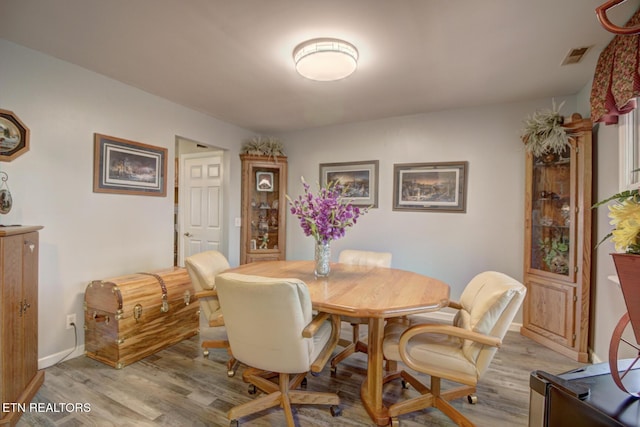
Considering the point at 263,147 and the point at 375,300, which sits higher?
the point at 263,147

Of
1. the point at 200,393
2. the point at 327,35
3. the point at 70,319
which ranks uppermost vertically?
the point at 327,35

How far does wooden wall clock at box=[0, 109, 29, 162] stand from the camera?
203 cm

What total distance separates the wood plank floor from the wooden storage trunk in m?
0.11

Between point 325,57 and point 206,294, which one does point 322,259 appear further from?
point 325,57

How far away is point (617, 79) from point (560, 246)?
62.3 inches

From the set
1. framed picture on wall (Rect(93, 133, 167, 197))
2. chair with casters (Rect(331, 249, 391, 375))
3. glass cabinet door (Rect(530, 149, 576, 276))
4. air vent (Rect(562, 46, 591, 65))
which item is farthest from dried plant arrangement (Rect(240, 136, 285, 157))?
air vent (Rect(562, 46, 591, 65))

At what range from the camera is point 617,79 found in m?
1.79

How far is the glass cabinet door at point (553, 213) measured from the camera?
264 centimetres

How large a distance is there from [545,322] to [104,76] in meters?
4.84

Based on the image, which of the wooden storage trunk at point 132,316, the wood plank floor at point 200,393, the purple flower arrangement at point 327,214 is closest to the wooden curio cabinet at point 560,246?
the wood plank floor at point 200,393

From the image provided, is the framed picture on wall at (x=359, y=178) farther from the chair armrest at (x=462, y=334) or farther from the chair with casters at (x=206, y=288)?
the chair armrest at (x=462, y=334)

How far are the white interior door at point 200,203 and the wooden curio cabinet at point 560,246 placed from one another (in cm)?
387

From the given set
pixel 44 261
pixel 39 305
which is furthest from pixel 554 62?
pixel 39 305

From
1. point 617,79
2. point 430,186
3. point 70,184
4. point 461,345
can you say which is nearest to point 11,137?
point 70,184
